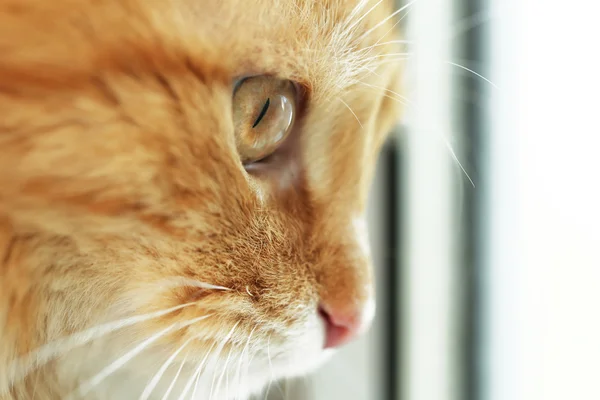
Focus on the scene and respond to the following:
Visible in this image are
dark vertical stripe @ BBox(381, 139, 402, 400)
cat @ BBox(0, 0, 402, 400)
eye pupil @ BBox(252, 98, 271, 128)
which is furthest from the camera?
dark vertical stripe @ BBox(381, 139, 402, 400)

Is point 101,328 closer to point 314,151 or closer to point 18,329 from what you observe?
point 18,329

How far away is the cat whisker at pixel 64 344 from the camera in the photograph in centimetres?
43

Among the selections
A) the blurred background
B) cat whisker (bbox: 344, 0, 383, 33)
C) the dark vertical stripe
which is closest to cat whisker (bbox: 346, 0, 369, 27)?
cat whisker (bbox: 344, 0, 383, 33)

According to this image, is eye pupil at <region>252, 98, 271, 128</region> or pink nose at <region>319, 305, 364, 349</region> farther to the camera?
pink nose at <region>319, 305, 364, 349</region>

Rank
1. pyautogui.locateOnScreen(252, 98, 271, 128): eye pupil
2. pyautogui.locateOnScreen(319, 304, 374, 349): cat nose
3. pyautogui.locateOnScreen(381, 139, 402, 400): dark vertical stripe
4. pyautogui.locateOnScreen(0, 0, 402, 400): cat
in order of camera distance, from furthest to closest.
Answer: pyautogui.locateOnScreen(381, 139, 402, 400): dark vertical stripe, pyautogui.locateOnScreen(319, 304, 374, 349): cat nose, pyautogui.locateOnScreen(252, 98, 271, 128): eye pupil, pyautogui.locateOnScreen(0, 0, 402, 400): cat

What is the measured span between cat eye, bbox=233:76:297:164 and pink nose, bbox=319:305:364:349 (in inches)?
7.0

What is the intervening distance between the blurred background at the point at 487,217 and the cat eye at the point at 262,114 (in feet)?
0.71

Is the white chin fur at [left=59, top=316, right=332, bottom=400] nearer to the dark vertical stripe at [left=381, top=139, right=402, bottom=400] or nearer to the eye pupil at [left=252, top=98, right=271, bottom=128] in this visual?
the eye pupil at [left=252, top=98, right=271, bottom=128]

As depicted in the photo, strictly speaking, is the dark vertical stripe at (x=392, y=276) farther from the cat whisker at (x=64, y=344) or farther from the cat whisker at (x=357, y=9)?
the cat whisker at (x=64, y=344)

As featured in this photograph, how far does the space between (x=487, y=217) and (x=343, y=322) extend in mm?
337

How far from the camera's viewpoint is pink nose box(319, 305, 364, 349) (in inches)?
23.0

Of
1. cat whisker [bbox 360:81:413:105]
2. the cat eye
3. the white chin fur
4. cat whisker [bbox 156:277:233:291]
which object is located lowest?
the white chin fur

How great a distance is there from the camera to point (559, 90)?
0.71m

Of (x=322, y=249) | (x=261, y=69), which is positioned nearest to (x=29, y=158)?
(x=261, y=69)
